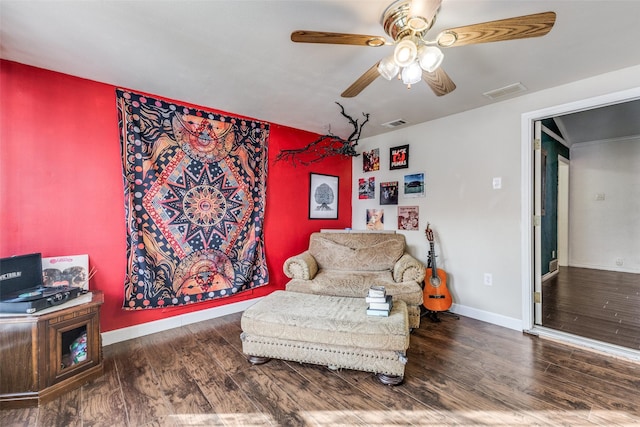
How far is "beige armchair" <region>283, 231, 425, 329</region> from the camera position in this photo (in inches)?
106

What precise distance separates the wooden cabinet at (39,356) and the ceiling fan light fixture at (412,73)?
2567 mm

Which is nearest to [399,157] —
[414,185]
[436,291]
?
[414,185]

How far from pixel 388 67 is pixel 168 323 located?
2972 mm

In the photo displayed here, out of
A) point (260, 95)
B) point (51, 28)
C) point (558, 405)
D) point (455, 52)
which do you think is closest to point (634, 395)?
point (558, 405)

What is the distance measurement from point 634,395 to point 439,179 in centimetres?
229

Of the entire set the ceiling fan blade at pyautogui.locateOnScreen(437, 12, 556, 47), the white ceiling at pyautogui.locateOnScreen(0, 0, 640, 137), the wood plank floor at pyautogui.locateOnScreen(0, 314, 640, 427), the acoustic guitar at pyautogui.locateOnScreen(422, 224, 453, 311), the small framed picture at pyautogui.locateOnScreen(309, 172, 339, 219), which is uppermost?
the white ceiling at pyautogui.locateOnScreen(0, 0, 640, 137)

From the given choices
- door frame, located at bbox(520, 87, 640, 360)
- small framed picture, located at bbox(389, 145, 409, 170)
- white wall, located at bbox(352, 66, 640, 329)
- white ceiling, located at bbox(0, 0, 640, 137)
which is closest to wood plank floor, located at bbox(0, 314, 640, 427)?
door frame, located at bbox(520, 87, 640, 360)

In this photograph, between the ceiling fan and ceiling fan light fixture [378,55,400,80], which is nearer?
the ceiling fan

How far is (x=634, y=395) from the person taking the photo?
167cm

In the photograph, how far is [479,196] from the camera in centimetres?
293

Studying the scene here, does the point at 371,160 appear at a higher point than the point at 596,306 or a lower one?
higher

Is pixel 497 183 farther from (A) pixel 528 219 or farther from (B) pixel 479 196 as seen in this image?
(A) pixel 528 219

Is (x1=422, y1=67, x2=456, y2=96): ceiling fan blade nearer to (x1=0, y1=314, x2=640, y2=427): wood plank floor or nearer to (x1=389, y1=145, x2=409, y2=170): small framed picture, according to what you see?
(x1=389, y1=145, x2=409, y2=170): small framed picture

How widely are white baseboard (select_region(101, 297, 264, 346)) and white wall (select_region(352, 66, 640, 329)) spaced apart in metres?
2.41
